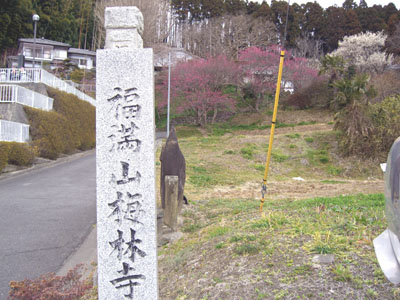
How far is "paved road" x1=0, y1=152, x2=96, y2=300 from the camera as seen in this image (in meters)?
5.55

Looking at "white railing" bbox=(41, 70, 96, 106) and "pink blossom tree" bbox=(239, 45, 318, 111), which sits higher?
"pink blossom tree" bbox=(239, 45, 318, 111)

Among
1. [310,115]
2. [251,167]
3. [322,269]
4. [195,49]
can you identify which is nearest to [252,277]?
[322,269]

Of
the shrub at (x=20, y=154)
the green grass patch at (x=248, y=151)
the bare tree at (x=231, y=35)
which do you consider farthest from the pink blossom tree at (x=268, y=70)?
the shrub at (x=20, y=154)

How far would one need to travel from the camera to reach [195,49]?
1668 inches

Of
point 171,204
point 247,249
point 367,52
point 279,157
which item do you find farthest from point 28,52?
point 247,249

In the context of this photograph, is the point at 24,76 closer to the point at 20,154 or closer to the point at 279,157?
the point at 20,154

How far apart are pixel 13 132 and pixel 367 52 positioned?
29.3 metres

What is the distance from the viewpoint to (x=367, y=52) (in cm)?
3188

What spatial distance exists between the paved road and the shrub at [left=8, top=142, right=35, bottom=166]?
0.88 metres

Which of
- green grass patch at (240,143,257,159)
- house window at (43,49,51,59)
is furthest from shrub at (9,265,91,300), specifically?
house window at (43,49,51,59)

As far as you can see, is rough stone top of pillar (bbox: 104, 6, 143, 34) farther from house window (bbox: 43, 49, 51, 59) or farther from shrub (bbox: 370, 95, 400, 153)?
house window (bbox: 43, 49, 51, 59)

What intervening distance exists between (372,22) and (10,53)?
40.4m

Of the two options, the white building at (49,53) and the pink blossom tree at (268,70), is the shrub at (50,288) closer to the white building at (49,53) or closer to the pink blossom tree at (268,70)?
the pink blossom tree at (268,70)

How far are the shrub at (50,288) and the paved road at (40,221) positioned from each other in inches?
16.7
